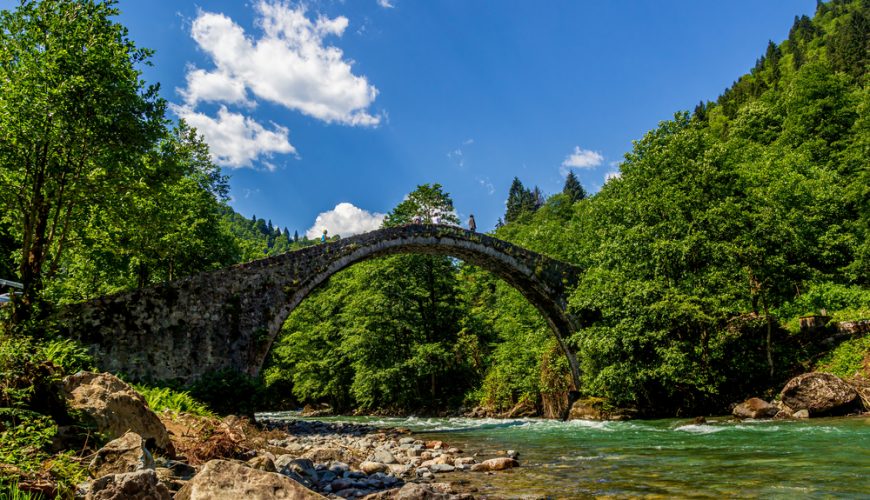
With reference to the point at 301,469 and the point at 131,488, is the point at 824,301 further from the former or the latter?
the point at 131,488

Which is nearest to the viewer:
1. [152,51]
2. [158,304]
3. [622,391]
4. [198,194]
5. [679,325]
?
[152,51]

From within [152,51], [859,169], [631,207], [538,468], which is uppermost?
[859,169]

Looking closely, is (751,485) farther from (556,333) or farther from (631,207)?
(556,333)

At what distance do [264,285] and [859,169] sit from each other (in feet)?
94.9

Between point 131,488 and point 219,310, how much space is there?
38.7ft

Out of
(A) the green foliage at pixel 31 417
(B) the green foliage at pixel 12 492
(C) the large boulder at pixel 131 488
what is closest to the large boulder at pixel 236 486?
(C) the large boulder at pixel 131 488

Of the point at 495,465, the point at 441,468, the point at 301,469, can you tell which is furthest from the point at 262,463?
the point at 495,465

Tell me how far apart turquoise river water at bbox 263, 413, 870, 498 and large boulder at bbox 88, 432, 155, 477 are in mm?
3924

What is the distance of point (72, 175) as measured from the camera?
9.71 m

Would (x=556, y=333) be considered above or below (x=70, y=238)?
below

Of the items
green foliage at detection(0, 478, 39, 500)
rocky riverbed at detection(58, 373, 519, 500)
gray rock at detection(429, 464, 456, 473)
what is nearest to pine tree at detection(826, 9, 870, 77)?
gray rock at detection(429, 464, 456, 473)

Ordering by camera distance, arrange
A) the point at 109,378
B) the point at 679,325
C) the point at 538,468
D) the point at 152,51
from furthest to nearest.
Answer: the point at 679,325 < the point at 152,51 < the point at 538,468 < the point at 109,378

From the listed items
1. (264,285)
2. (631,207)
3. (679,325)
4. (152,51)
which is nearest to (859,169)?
(631,207)

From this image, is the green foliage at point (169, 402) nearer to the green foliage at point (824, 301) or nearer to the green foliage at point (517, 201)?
the green foliage at point (824, 301)
